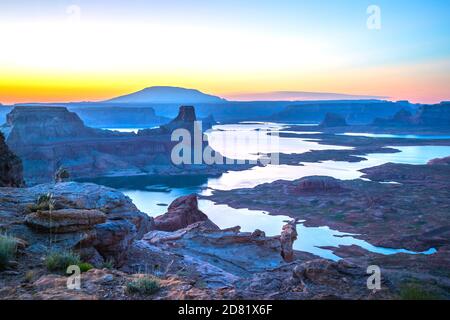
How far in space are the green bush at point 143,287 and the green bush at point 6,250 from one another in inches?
101

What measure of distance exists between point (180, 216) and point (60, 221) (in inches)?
925

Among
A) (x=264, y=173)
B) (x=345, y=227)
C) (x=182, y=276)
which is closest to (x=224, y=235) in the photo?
(x=182, y=276)

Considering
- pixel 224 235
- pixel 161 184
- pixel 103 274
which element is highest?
pixel 103 274

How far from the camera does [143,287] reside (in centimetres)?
612

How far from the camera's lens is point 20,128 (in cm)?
8975

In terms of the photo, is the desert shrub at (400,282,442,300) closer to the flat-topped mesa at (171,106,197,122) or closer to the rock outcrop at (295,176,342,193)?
the rock outcrop at (295,176,342,193)

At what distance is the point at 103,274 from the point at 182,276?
3.54 metres

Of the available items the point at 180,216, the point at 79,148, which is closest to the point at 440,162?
the point at 79,148

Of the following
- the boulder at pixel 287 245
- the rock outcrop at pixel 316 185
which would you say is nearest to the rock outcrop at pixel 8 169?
the boulder at pixel 287 245

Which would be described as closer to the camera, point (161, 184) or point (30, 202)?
point (30, 202)

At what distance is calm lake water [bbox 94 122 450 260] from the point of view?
4238cm

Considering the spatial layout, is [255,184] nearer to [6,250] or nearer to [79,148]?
[79,148]
